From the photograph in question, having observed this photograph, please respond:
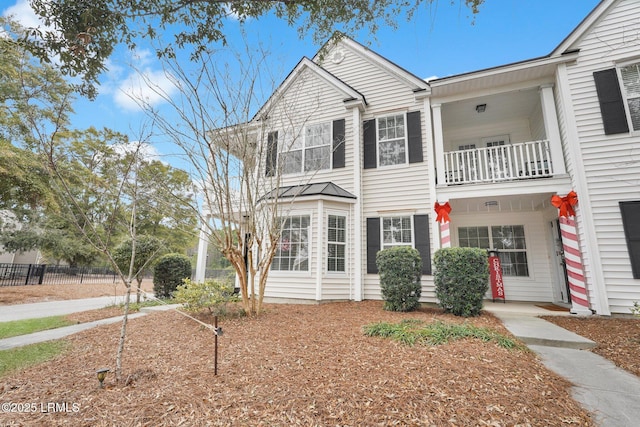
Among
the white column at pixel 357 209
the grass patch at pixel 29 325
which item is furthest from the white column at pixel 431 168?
the grass patch at pixel 29 325

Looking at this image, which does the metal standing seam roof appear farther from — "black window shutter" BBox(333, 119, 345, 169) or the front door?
the front door

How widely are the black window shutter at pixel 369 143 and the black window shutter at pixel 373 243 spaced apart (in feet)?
5.84

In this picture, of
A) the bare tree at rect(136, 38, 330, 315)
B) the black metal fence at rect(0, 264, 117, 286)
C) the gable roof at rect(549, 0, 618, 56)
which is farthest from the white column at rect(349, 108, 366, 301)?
the black metal fence at rect(0, 264, 117, 286)

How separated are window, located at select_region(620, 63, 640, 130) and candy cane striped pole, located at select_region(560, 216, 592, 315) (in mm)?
2522

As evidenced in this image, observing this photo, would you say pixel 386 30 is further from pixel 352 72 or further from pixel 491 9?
pixel 352 72

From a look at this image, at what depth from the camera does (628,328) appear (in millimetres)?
4801

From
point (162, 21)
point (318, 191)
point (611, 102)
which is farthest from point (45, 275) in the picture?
point (611, 102)

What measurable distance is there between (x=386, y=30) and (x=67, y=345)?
23.2 feet

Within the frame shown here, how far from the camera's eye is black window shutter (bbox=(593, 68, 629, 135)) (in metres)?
6.20

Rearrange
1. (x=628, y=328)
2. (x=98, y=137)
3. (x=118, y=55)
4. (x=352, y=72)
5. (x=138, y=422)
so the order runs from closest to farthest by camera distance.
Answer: (x=138, y=422) → (x=118, y=55) → (x=628, y=328) → (x=352, y=72) → (x=98, y=137)

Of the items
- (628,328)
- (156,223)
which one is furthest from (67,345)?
(156,223)

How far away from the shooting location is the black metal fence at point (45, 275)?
1223 cm

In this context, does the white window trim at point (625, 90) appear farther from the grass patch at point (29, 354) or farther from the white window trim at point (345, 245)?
the grass patch at point (29, 354)

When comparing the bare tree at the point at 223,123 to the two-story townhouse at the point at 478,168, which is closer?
the bare tree at the point at 223,123
